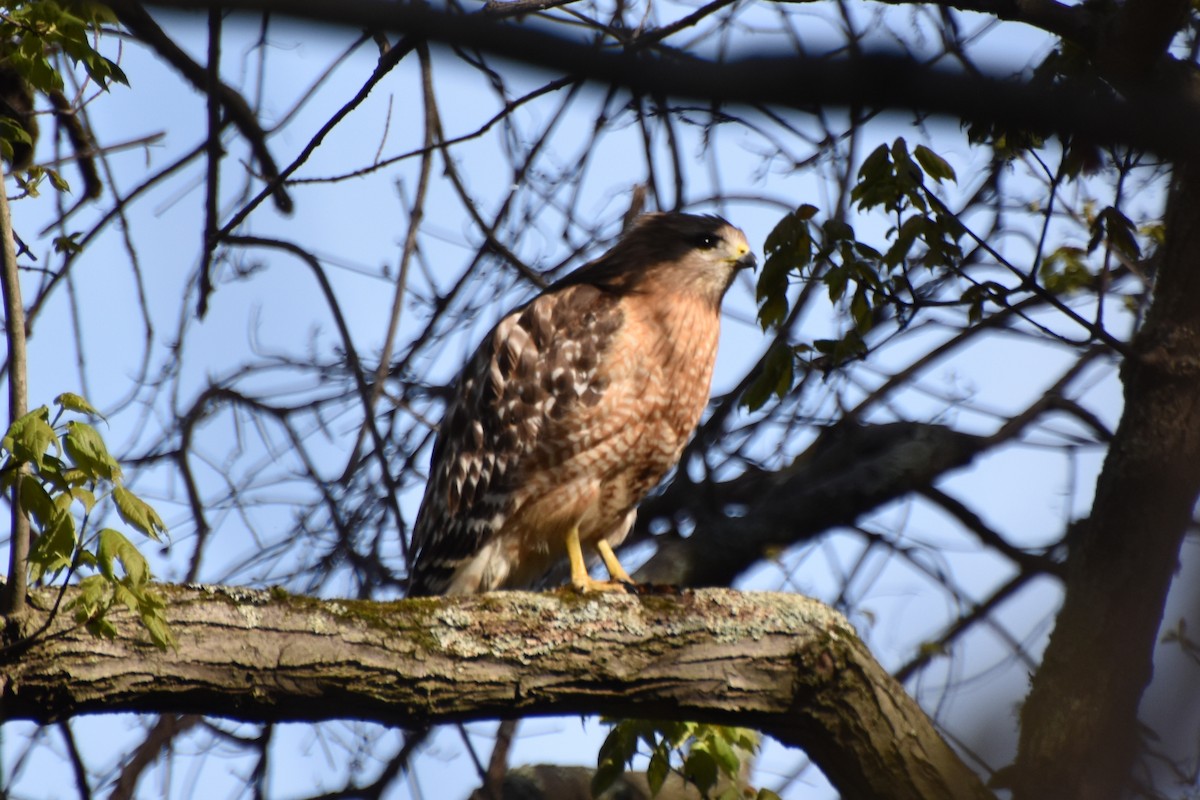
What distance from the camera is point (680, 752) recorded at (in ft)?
11.4

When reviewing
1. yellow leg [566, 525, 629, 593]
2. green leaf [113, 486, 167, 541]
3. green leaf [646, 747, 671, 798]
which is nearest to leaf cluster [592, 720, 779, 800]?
green leaf [646, 747, 671, 798]

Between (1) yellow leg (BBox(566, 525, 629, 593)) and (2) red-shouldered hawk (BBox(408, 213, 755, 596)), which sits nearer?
(1) yellow leg (BBox(566, 525, 629, 593))

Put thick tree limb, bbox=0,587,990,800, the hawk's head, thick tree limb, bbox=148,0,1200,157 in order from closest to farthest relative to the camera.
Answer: thick tree limb, bbox=148,0,1200,157
thick tree limb, bbox=0,587,990,800
the hawk's head

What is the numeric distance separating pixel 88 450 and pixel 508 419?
226 cm

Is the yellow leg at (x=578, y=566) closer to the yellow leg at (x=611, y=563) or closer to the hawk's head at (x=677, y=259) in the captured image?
the yellow leg at (x=611, y=563)

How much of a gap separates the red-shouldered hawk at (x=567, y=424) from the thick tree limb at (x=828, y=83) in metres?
3.52

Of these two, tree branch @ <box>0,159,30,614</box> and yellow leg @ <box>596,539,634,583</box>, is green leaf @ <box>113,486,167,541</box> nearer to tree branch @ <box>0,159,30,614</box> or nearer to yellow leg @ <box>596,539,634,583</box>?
tree branch @ <box>0,159,30,614</box>

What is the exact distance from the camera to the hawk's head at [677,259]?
473 cm

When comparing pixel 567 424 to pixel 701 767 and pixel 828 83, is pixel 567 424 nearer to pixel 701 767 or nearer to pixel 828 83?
pixel 701 767

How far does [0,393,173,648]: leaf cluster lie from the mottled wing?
2.08 m

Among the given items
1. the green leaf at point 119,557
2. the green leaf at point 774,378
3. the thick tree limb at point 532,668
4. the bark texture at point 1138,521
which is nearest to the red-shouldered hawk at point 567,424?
the green leaf at point 774,378

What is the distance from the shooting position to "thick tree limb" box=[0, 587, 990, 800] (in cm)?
282

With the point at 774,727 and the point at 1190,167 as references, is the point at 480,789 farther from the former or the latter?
the point at 1190,167

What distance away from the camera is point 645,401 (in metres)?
4.44
